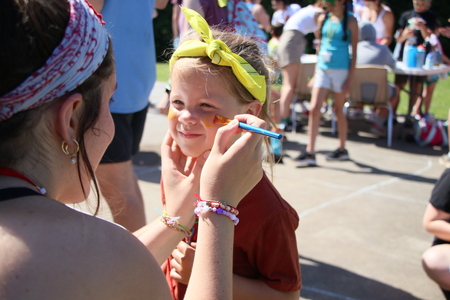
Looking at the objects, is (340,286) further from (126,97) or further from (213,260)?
(213,260)

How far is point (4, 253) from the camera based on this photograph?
916 millimetres

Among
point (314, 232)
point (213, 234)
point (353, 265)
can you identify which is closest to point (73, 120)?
point (213, 234)

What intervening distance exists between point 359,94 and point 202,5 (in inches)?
158

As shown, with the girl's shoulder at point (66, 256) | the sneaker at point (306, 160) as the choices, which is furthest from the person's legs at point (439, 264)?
the sneaker at point (306, 160)

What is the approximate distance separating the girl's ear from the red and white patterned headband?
3 cm

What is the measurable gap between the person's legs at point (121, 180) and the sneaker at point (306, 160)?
3143 millimetres

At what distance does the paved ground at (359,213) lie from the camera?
3074 mm

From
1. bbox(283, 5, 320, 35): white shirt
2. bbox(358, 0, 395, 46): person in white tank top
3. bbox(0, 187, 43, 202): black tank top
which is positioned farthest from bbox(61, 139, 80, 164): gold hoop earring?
bbox(358, 0, 395, 46): person in white tank top

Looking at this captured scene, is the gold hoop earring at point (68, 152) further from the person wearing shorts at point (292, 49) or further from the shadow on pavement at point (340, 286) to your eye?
the person wearing shorts at point (292, 49)

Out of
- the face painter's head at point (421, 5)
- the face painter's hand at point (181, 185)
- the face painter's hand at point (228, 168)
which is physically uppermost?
the face painter's head at point (421, 5)

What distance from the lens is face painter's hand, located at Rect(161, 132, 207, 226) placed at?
5.37 ft

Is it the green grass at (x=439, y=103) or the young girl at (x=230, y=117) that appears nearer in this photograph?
the young girl at (x=230, y=117)

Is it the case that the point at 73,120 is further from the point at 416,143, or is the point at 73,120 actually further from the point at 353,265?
the point at 416,143

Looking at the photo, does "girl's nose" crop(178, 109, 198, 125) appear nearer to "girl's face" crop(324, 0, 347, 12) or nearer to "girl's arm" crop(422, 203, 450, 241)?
"girl's arm" crop(422, 203, 450, 241)
